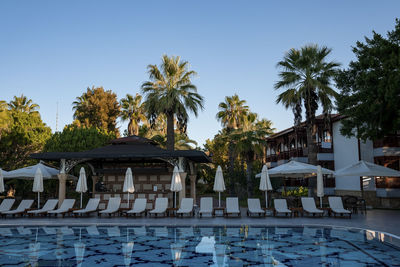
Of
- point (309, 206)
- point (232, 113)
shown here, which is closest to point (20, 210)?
point (309, 206)

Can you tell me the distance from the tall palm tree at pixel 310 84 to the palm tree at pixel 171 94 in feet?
20.5

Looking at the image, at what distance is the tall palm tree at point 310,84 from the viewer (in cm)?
1972

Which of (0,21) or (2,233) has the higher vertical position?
(0,21)

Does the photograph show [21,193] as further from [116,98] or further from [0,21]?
[116,98]

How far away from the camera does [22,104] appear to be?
4469cm

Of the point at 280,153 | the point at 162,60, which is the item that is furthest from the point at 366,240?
the point at 280,153

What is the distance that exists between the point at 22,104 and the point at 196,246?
42722mm

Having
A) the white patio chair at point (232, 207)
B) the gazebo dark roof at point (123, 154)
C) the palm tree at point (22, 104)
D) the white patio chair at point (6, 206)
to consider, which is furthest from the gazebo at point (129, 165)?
the palm tree at point (22, 104)

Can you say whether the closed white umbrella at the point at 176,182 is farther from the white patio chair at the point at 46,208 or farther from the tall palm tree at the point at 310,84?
the tall palm tree at the point at 310,84

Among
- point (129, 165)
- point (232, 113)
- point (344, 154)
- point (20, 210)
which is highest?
point (232, 113)

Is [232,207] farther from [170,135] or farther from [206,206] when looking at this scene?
[170,135]

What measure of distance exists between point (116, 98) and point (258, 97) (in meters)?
27.1

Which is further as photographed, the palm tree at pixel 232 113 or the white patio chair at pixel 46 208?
the palm tree at pixel 232 113

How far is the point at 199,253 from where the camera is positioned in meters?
8.68
